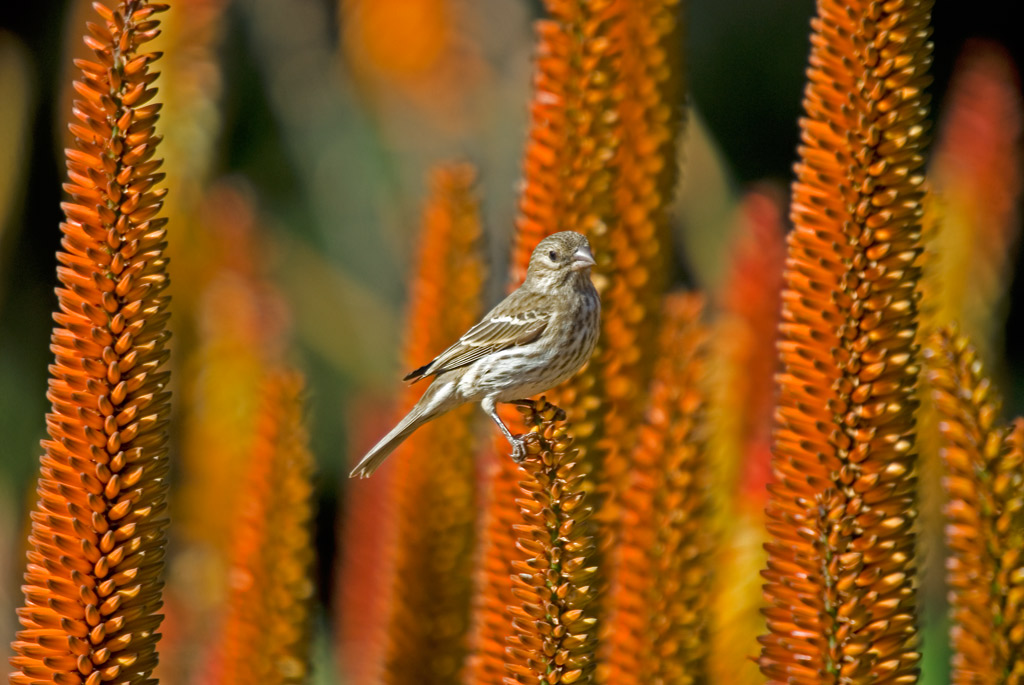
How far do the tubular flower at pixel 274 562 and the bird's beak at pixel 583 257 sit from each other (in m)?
0.63

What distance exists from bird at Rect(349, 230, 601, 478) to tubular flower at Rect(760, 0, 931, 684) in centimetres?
80

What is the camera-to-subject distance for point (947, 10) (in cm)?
896

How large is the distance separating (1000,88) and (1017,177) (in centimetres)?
29

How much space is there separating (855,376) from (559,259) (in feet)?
3.88

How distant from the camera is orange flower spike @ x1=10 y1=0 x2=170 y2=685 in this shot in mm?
1638

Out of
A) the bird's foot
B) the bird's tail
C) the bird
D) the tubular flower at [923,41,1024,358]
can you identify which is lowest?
the bird's foot

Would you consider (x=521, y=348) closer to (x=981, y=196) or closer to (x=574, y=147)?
(x=574, y=147)

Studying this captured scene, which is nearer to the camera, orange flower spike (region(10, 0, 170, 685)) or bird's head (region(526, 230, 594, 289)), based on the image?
orange flower spike (region(10, 0, 170, 685))

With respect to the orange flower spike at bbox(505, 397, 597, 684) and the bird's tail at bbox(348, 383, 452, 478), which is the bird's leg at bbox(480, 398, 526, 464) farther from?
the orange flower spike at bbox(505, 397, 597, 684)

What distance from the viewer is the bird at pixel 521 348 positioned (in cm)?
290

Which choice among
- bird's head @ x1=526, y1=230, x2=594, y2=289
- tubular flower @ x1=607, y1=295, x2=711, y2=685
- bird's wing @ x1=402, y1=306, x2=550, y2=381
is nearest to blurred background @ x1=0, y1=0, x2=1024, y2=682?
bird's head @ x1=526, y1=230, x2=594, y2=289

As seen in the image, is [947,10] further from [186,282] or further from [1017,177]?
[186,282]

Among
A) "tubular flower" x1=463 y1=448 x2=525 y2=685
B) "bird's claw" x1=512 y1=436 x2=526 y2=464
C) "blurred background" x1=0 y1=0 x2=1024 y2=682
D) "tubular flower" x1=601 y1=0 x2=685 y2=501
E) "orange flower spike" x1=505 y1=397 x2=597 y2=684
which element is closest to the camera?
"orange flower spike" x1=505 y1=397 x2=597 y2=684

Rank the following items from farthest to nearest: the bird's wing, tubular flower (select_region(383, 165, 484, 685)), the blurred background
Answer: the blurred background < the bird's wing < tubular flower (select_region(383, 165, 484, 685))
